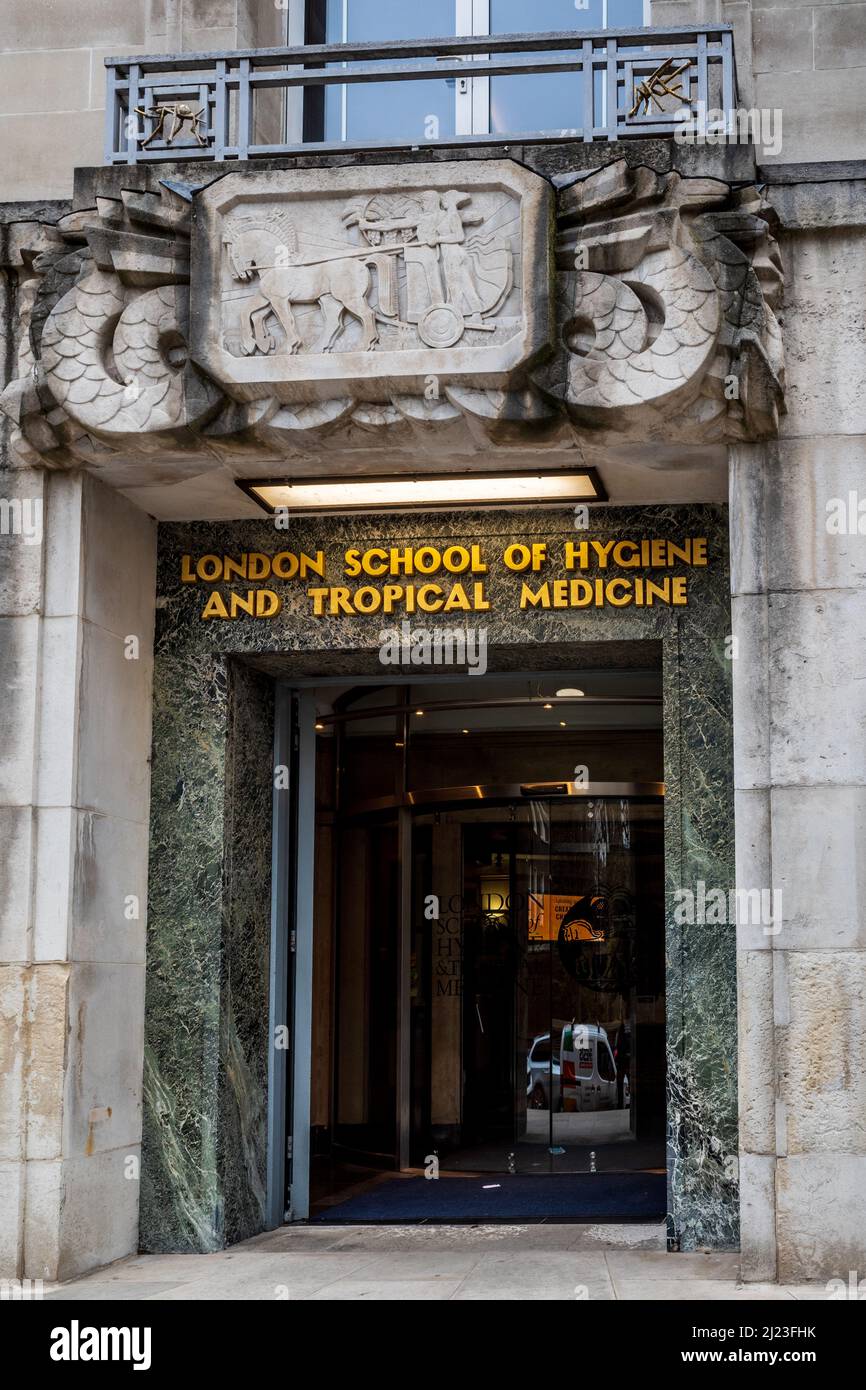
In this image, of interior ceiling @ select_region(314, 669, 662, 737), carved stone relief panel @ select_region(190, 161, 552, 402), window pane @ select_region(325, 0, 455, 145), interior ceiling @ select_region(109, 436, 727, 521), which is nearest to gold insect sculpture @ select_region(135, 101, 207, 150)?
carved stone relief panel @ select_region(190, 161, 552, 402)

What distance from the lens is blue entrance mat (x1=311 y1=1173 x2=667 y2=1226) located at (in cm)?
1094

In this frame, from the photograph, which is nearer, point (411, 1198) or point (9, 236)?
point (9, 236)

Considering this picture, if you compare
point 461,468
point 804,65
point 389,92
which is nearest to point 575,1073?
point 461,468

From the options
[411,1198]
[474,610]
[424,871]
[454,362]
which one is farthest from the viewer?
[424,871]

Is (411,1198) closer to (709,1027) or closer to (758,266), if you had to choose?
(709,1027)

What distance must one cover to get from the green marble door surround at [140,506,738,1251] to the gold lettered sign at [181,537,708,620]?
1.9 inches

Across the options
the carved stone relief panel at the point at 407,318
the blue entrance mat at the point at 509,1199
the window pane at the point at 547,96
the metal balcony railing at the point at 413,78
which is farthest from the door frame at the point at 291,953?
the window pane at the point at 547,96

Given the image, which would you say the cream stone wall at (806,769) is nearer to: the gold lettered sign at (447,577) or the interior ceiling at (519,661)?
the gold lettered sign at (447,577)

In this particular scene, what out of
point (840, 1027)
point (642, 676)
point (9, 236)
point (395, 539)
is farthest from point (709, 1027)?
point (9, 236)

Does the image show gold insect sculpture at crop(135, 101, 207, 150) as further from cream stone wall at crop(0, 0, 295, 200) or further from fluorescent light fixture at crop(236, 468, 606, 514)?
fluorescent light fixture at crop(236, 468, 606, 514)

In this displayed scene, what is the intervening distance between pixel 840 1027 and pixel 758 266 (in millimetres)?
3833

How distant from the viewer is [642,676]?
10602 millimetres

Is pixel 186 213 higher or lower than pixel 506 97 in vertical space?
lower
